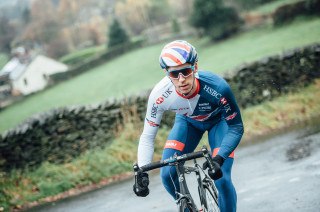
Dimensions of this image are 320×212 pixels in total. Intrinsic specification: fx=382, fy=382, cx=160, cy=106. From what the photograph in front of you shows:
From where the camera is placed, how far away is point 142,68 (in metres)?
43.8

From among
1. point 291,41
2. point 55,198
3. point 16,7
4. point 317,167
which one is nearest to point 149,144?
point 317,167

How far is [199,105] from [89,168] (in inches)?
243

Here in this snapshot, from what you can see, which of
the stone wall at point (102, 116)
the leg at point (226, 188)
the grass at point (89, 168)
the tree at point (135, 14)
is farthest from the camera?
the tree at point (135, 14)

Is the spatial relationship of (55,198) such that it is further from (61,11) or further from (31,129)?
(61,11)

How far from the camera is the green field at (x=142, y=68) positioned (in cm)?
2938

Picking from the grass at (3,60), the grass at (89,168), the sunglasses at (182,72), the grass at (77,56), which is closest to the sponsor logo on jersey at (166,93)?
the sunglasses at (182,72)

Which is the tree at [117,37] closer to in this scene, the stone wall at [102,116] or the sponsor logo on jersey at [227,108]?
the stone wall at [102,116]

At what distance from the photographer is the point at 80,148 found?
431 inches

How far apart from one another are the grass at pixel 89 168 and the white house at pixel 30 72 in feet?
120

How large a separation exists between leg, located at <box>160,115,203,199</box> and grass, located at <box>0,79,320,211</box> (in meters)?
5.48

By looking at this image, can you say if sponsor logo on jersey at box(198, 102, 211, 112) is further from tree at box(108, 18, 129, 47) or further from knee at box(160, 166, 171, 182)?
tree at box(108, 18, 129, 47)

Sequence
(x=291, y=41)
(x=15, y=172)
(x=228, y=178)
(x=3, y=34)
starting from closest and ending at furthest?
(x=228, y=178) → (x=15, y=172) → (x=291, y=41) → (x=3, y=34)

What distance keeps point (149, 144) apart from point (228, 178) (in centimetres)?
90

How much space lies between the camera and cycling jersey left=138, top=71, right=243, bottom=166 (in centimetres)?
398
